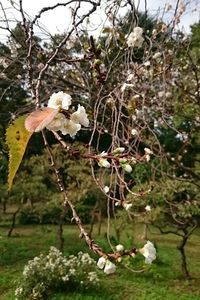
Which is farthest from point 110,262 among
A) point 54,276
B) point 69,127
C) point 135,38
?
point 54,276

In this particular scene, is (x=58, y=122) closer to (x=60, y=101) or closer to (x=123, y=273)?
(x=60, y=101)

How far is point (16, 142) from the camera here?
64 cm

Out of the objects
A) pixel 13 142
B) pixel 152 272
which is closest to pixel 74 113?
pixel 13 142

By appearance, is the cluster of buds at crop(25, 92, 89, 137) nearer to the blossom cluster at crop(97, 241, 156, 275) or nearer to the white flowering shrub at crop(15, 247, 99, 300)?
the blossom cluster at crop(97, 241, 156, 275)

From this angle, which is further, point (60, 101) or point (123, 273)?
point (123, 273)

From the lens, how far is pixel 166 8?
8.92 feet

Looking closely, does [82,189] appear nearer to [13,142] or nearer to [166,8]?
[166,8]

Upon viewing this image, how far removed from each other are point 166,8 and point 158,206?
5437mm

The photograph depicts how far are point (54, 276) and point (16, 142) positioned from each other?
561 cm

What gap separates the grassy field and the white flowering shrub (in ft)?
0.49

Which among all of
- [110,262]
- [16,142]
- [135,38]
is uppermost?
[135,38]

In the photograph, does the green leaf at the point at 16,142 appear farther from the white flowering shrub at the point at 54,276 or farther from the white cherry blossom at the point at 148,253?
the white flowering shrub at the point at 54,276

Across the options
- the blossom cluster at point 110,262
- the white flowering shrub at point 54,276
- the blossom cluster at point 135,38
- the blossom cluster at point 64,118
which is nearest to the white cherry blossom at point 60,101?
the blossom cluster at point 64,118

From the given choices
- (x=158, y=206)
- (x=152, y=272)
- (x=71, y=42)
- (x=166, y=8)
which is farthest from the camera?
(x=158, y=206)
